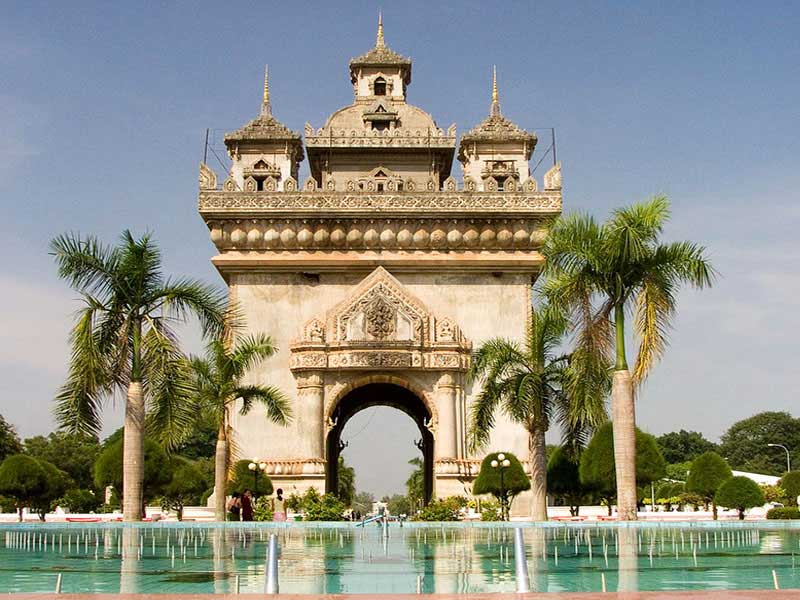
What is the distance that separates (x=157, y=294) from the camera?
1888 cm

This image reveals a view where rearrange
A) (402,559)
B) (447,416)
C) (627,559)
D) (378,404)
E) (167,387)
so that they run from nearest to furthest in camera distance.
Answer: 1. (627,559)
2. (402,559)
3. (167,387)
4. (447,416)
5. (378,404)

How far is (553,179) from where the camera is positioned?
1192 inches

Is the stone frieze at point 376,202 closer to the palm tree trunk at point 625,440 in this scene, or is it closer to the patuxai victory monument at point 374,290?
the patuxai victory monument at point 374,290

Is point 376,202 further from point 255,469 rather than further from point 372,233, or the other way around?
point 255,469

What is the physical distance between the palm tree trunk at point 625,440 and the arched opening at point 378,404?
45.1 feet

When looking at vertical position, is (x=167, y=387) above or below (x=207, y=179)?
below

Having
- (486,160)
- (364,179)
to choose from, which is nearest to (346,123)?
(364,179)

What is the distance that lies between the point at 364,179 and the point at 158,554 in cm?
2160

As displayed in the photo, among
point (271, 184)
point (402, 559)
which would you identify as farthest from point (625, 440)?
point (271, 184)

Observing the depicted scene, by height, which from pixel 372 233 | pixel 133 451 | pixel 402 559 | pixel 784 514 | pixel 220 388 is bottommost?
pixel 784 514

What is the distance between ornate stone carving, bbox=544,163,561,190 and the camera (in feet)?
99.0

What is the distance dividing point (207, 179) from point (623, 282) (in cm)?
1524

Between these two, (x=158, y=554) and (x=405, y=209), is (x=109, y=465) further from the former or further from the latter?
(x=158, y=554)

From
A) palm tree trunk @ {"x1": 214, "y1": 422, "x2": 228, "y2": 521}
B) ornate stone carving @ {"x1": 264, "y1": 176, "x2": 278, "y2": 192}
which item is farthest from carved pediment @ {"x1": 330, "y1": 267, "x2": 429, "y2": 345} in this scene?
palm tree trunk @ {"x1": 214, "y1": 422, "x2": 228, "y2": 521}
